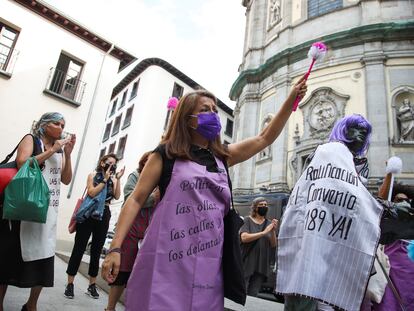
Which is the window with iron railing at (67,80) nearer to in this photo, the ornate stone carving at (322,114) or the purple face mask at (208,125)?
the ornate stone carving at (322,114)

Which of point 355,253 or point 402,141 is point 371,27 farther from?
point 355,253

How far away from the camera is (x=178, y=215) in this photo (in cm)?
178

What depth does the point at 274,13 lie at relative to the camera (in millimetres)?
19062

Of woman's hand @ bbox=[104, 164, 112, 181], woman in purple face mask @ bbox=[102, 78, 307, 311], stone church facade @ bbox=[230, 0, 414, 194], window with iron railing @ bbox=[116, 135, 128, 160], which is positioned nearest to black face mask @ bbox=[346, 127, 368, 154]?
woman in purple face mask @ bbox=[102, 78, 307, 311]

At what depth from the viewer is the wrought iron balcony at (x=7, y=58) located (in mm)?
13172

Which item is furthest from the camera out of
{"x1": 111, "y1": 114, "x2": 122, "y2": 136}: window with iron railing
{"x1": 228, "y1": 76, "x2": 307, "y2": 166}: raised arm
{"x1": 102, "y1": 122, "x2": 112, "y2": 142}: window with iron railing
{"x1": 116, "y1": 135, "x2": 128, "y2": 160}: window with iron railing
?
{"x1": 102, "y1": 122, "x2": 112, "y2": 142}: window with iron railing

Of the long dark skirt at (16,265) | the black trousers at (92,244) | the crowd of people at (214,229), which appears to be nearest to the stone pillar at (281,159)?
the black trousers at (92,244)

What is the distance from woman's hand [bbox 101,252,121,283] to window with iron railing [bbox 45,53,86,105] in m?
14.0

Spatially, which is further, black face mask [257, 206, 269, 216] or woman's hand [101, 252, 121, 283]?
black face mask [257, 206, 269, 216]

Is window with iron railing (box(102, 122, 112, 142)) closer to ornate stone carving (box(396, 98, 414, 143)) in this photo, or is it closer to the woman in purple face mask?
ornate stone carving (box(396, 98, 414, 143))

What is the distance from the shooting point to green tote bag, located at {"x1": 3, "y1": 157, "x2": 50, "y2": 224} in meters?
2.57

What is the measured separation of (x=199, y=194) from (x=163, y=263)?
0.41 m

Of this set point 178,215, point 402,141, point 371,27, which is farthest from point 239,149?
point 371,27

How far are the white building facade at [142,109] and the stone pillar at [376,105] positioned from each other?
44.5 ft
